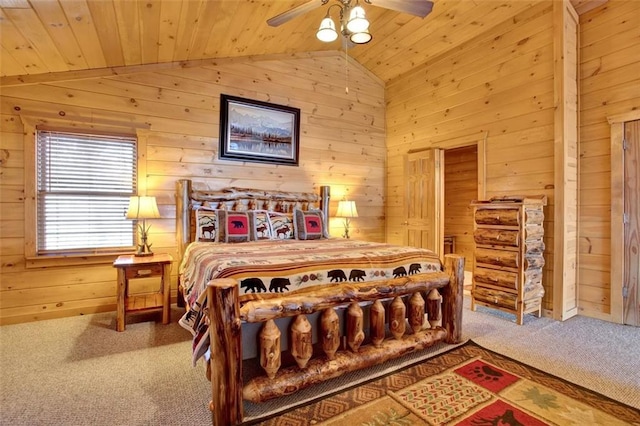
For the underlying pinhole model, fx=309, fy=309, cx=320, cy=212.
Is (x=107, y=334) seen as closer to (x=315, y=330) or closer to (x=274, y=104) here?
(x=315, y=330)

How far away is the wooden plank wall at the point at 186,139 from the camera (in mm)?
3045

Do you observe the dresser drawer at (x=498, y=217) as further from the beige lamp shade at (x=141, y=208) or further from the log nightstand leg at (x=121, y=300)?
the log nightstand leg at (x=121, y=300)

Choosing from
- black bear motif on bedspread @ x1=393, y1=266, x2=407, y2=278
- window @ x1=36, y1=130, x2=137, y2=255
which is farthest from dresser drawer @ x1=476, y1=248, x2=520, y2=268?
window @ x1=36, y1=130, x2=137, y2=255

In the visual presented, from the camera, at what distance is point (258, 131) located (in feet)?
14.0

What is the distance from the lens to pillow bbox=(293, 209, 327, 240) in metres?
3.77

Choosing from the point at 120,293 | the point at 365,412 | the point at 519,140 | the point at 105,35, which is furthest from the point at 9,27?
the point at 519,140

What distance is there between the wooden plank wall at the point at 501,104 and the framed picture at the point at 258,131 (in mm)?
1956

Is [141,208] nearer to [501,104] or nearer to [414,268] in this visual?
[414,268]

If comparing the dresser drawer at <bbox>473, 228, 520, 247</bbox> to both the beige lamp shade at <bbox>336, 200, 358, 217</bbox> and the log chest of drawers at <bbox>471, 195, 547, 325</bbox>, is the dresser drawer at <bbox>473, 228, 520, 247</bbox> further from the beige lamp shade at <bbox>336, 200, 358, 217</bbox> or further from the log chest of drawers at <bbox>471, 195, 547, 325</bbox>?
the beige lamp shade at <bbox>336, 200, 358, 217</bbox>

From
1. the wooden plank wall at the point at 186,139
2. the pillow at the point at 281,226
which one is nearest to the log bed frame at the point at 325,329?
the pillow at the point at 281,226

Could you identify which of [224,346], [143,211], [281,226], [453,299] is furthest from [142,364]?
[453,299]

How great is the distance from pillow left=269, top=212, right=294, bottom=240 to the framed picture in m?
0.93

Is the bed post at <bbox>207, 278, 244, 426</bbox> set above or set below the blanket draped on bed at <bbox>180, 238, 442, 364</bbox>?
A: below

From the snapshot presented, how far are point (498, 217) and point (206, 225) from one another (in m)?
3.18
